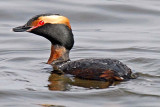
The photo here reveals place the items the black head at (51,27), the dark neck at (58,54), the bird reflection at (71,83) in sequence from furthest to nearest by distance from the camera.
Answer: the dark neck at (58,54) < the black head at (51,27) < the bird reflection at (71,83)

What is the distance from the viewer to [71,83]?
1093 cm

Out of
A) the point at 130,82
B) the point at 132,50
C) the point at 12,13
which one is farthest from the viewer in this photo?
the point at 12,13

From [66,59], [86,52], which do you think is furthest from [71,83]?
[86,52]

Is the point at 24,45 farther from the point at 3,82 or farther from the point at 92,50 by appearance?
the point at 3,82

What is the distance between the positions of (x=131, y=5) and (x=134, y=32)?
8.78 feet

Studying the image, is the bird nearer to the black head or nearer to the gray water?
the black head

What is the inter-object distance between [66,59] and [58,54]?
175 millimetres

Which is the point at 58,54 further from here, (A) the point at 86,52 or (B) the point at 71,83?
(A) the point at 86,52

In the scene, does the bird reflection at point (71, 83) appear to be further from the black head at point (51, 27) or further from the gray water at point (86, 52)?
the black head at point (51, 27)

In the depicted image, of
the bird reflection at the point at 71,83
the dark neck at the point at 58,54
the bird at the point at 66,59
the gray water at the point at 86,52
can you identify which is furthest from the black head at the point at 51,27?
the bird reflection at the point at 71,83

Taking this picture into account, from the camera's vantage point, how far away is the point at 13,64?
12.5 meters

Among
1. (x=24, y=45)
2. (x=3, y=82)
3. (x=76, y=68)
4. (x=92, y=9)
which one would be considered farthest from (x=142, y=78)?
(x=92, y=9)

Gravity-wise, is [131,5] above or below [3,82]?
above

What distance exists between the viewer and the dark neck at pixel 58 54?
1211cm
